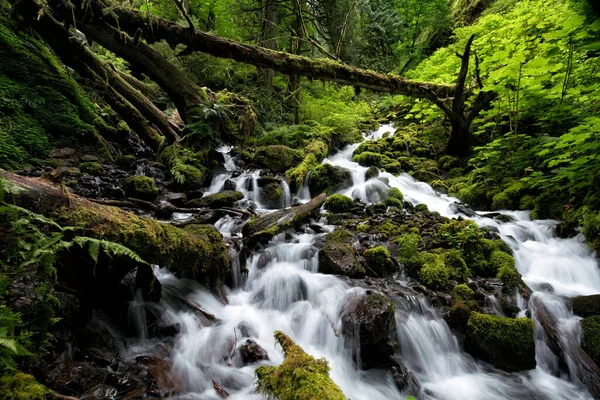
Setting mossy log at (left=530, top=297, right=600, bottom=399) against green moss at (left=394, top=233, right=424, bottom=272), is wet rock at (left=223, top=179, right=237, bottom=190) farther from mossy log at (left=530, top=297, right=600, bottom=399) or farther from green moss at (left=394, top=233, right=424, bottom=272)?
mossy log at (left=530, top=297, right=600, bottom=399)

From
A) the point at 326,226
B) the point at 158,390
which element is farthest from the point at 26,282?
the point at 326,226

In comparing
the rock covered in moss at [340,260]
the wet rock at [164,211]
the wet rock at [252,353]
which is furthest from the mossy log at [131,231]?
the wet rock at [164,211]

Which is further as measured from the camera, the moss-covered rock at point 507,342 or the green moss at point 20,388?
the moss-covered rock at point 507,342

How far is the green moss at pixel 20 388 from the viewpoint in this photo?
149cm

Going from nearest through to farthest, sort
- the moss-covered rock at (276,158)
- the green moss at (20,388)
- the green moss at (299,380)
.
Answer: the green moss at (20,388)
the green moss at (299,380)
the moss-covered rock at (276,158)

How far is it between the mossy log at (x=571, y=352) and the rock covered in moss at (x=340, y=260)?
2.46 meters

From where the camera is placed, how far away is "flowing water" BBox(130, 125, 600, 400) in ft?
11.3

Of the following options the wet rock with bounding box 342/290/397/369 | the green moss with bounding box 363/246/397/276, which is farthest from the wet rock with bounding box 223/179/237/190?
the wet rock with bounding box 342/290/397/369

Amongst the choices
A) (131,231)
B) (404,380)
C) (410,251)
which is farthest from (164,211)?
(404,380)

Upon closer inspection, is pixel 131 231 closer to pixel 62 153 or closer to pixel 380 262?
pixel 380 262

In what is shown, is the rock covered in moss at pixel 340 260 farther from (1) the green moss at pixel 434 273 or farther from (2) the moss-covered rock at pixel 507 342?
(2) the moss-covered rock at pixel 507 342

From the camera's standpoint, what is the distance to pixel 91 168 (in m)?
7.32

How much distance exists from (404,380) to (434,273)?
6.30ft

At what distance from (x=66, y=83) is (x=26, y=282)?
322 inches
